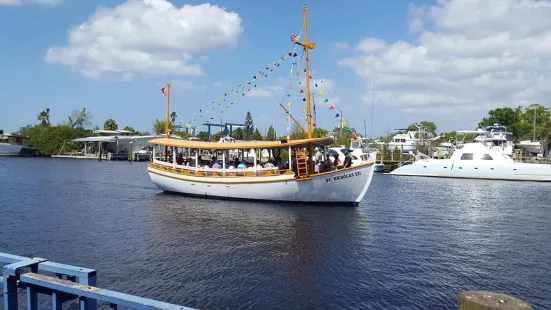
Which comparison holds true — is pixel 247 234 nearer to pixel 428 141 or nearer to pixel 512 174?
pixel 512 174

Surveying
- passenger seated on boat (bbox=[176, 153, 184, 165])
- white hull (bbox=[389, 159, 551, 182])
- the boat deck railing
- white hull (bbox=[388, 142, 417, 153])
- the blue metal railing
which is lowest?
white hull (bbox=[389, 159, 551, 182])

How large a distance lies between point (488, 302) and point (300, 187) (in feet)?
77.0

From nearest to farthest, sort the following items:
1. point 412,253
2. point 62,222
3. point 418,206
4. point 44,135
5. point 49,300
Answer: point 49,300, point 412,253, point 62,222, point 418,206, point 44,135

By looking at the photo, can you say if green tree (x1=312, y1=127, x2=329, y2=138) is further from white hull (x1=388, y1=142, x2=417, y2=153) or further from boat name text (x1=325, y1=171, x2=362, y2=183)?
boat name text (x1=325, y1=171, x2=362, y2=183)

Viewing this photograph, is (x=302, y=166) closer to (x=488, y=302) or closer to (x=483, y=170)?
(x=488, y=302)

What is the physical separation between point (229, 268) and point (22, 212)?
1576cm

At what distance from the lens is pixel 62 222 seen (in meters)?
22.2

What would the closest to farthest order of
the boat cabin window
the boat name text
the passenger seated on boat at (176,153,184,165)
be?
the boat name text
the passenger seated on boat at (176,153,184,165)
the boat cabin window

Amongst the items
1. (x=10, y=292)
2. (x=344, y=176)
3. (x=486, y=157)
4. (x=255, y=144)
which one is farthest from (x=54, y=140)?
(x=10, y=292)

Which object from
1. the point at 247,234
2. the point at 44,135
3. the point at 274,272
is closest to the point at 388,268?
the point at 274,272

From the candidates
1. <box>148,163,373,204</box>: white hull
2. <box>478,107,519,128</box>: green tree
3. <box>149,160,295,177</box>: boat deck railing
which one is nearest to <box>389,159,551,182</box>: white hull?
<box>148,163,373,204</box>: white hull

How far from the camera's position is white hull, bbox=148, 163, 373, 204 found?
2758 cm

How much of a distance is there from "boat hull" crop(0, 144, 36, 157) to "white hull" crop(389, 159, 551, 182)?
92.2 m

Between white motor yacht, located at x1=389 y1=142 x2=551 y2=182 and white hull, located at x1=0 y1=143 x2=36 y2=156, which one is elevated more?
white hull, located at x1=0 y1=143 x2=36 y2=156
